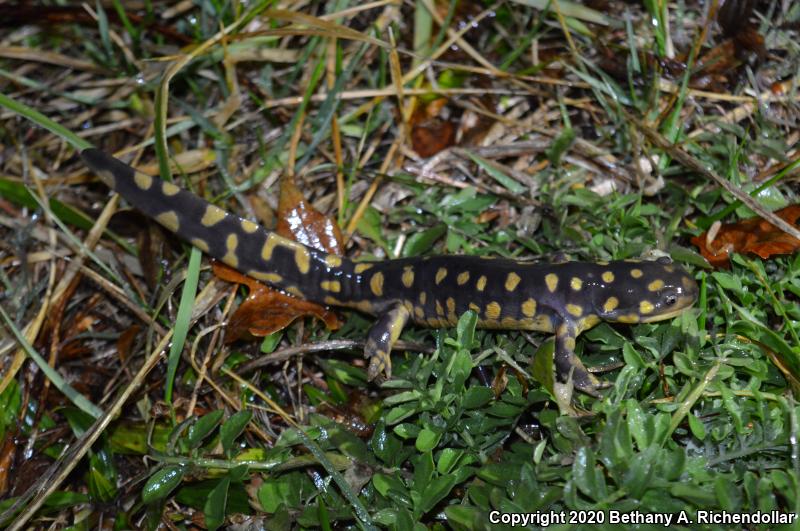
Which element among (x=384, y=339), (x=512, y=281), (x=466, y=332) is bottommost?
(x=384, y=339)

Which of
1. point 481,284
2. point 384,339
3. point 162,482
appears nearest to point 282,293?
point 384,339

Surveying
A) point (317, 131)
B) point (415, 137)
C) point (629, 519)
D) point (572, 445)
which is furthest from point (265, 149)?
point (629, 519)

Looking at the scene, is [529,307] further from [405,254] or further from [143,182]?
[143,182]

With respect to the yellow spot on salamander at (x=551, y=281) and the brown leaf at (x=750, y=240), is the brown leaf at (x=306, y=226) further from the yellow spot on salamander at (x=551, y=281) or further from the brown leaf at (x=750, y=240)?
the brown leaf at (x=750, y=240)

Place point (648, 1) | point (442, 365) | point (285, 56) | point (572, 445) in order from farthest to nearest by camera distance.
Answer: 1. point (285, 56)
2. point (648, 1)
3. point (442, 365)
4. point (572, 445)

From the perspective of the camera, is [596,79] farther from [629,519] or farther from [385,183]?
→ [629,519]

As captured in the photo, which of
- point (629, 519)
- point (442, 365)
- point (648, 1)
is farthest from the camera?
point (648, 1)
